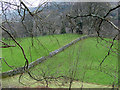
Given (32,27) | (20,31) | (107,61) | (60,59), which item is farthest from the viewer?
(60,59)

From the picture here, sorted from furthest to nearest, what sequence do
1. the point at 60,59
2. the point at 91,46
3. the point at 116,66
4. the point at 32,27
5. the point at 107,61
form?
the point at 91,46
the point at 60,59
the point at 107,61
the point at 116,66
the point at 32,27

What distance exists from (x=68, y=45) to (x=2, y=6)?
4081mm

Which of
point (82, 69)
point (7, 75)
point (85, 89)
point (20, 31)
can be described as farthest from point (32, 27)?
point (7, 75)

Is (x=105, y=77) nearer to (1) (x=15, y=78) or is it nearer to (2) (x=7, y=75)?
(1) (x=15, y=78)

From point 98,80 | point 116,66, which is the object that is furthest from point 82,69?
point 116,66

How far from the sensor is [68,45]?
507 centimetres

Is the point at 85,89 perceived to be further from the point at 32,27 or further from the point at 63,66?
the point at 32,27

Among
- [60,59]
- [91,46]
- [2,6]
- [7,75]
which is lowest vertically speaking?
[7,75]

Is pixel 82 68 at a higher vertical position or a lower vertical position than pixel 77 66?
lower

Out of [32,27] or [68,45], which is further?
[68,45]

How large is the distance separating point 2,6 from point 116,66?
11.2 feet

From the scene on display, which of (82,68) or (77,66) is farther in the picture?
(82,68)

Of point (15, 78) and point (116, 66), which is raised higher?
point (116, 66)

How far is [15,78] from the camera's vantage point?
3.43 metres
